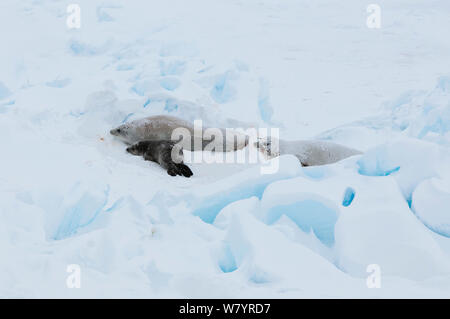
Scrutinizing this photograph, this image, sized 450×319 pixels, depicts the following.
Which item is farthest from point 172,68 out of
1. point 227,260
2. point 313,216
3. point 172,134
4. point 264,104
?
point 227,260

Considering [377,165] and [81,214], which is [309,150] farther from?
[81,214]

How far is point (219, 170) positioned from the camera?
4293mm

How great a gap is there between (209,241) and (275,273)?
528 mm

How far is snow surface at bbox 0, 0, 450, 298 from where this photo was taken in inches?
81.7

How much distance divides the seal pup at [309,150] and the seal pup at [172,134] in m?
0.27

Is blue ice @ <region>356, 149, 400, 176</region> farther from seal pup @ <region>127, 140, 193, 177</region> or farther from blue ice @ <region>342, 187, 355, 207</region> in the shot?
seal pup @ <region>127, 140, 193, 177</region>

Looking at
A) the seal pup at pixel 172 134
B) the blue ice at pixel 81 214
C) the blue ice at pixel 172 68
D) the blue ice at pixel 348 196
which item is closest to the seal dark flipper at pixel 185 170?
the seal pup at pixel 172 134

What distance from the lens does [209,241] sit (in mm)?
2453

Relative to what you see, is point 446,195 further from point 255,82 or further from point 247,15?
point 247,15

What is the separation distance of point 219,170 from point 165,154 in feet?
1.65

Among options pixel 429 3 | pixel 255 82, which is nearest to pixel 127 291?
pixel 255 82

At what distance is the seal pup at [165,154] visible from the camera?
13.5 feet

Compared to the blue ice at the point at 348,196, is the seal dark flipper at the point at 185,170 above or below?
below

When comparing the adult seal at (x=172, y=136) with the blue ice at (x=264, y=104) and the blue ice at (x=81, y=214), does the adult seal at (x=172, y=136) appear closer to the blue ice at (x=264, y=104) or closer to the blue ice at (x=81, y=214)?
the blue ice at (x=264, y=104)
